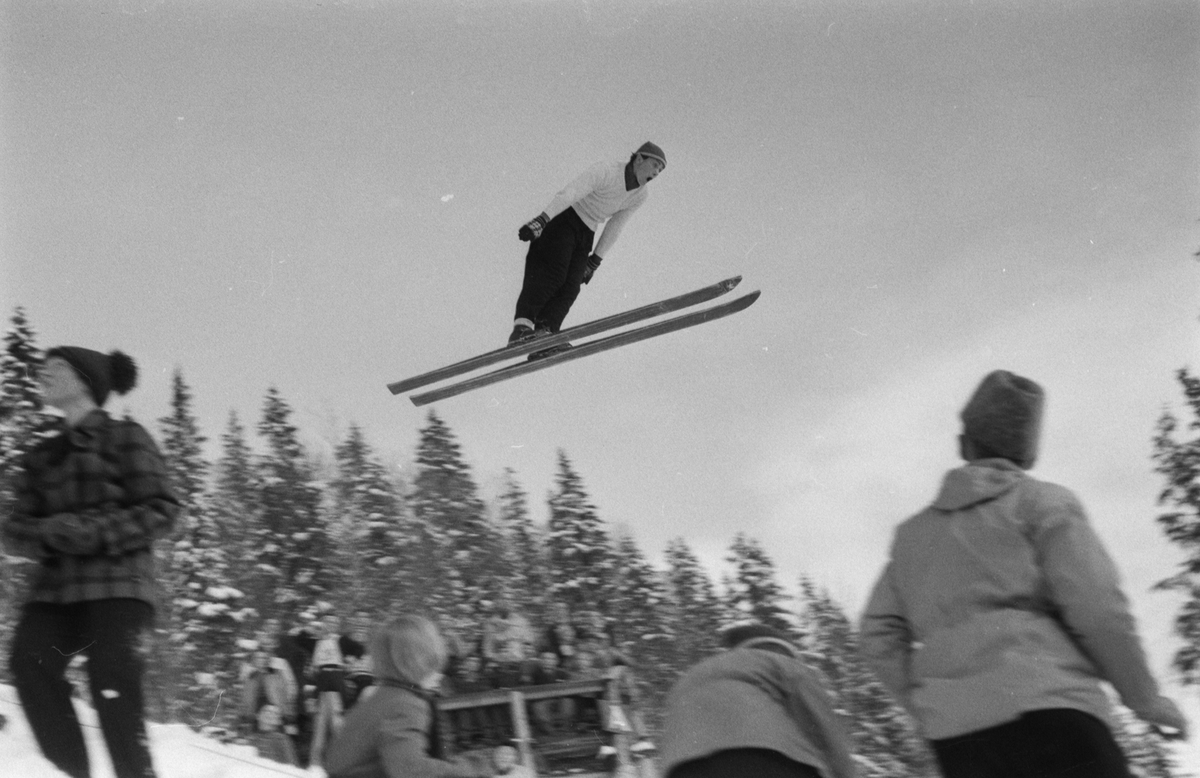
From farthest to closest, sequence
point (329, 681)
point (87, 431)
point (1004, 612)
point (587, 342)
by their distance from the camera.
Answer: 1. point (587, 342)
2. point (329, 681)
3. point (87, 431)
4. point (1004, 612)

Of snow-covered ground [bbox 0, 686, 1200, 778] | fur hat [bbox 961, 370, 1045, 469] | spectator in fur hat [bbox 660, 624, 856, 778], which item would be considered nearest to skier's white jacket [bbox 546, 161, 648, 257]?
snow-covered ground [bbox 0, 686, 1200, 778]

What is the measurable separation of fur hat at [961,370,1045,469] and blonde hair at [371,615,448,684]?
4.54 ft

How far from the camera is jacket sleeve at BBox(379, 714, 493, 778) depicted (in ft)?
7.93

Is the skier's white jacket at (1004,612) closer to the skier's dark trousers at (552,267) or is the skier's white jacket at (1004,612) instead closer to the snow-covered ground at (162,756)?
the snow-covered ground at (162,756)

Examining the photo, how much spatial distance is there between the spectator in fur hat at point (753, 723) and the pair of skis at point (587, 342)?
507 cm

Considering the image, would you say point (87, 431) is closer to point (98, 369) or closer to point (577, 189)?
point (98, 369)

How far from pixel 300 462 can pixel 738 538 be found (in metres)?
11.6

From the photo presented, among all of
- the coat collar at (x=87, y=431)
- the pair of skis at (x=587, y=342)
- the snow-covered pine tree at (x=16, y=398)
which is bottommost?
the coat collar at (x=87, y=431)

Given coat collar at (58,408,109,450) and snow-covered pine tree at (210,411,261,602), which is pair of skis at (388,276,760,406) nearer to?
coat collar at (58,408,109,450)

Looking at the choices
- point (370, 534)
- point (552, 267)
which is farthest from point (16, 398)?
point (552, 267)

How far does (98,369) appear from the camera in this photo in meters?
2.88

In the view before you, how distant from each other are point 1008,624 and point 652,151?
5351mm

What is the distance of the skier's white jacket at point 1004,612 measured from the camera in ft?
5.81

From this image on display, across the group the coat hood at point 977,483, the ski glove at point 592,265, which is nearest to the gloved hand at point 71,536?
the coat hood at point 977,483
